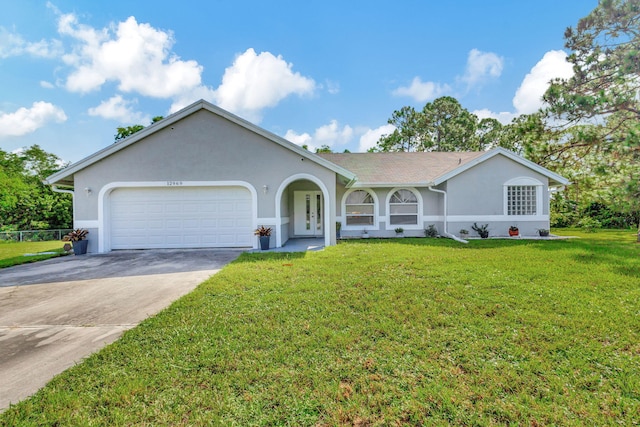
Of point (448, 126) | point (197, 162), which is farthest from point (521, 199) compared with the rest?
point (448, 126)

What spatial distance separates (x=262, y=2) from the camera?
13.5 meters

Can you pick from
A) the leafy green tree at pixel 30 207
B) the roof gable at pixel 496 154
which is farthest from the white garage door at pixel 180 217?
the leafy green tree at pixel 30 207

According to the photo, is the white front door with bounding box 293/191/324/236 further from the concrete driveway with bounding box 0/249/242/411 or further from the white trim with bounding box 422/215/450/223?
the concrete driveway with bounding box 0/249/242/411

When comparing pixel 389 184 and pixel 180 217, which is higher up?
pixel 389 184

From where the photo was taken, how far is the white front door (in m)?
15.2

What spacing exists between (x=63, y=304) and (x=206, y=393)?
15.0 ft

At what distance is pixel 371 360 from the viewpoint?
10.6 ft

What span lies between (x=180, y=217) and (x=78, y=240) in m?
3.63

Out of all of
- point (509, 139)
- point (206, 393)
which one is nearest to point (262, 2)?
point (206, 393)

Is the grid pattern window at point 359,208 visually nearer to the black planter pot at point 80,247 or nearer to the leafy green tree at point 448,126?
the black planter pot at point 80,247

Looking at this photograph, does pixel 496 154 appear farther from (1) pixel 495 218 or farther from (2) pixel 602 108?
(2) pixel 602 108

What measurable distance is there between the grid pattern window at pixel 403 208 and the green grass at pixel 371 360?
8.41m

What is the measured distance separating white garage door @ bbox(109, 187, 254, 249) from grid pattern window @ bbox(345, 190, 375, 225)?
17.9ft

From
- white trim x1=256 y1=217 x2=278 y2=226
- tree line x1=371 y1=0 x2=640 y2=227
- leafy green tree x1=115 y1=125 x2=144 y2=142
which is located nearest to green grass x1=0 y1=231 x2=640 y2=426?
white trim x1=256 y1=217 x2=278 y2=226
